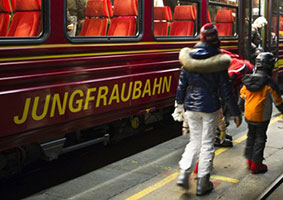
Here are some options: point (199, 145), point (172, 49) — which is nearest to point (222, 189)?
point (199, 145)

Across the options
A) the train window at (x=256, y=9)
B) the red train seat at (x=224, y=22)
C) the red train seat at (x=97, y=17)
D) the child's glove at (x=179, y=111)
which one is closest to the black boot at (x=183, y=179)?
the child's glove at (x=179, y=111)

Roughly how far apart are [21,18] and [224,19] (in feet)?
13.5

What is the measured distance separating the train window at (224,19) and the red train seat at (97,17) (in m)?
2.34

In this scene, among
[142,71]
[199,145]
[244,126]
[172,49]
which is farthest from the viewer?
[244,126]

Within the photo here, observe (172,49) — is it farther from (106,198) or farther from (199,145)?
(106,198)

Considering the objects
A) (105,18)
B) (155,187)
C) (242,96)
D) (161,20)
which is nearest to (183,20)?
(161,20)

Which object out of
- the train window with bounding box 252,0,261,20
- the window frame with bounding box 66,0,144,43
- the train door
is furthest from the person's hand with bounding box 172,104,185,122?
the train window with bounding box 252,0,261,20

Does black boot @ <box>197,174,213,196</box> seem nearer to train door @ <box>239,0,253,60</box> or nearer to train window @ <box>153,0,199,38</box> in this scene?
train window @ <box>153,0,199,38</box>

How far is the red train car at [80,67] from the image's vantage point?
412cm

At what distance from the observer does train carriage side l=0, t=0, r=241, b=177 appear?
4102 millimetres

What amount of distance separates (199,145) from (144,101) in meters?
1.67

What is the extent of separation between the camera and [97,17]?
5.41 meters

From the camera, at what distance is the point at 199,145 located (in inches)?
167

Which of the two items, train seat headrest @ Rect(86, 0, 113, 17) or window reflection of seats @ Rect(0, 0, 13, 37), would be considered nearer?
window reflection of seats @ Rect(0, 0, 13, 37)
